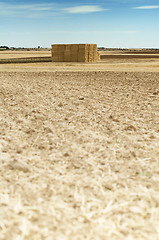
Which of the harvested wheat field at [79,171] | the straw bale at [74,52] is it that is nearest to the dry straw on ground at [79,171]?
the harvested wheat field at [79,171]

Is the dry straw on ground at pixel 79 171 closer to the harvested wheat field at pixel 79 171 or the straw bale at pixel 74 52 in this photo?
the harvested wheat field at pixel 79 171

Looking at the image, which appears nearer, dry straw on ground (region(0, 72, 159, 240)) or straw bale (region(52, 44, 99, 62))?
dry straw on ground (region(0, 72, 159, 240))

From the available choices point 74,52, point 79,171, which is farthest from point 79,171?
point 74,52

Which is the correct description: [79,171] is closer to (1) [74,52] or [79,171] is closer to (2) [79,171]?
(2) [79,171]

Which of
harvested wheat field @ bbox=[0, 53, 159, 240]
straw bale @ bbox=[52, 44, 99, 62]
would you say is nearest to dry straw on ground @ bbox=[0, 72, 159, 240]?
harvested wheat field @ bbox=[0, 53, 159, 240]

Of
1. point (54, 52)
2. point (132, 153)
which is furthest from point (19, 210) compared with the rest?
point (54, 52)

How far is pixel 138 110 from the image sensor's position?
657 centimetres

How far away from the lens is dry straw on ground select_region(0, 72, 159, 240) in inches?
99.0

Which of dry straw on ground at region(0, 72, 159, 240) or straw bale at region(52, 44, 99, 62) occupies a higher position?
straw bale at region(52, 44, 99, 62)

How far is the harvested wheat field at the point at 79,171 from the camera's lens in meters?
2.52

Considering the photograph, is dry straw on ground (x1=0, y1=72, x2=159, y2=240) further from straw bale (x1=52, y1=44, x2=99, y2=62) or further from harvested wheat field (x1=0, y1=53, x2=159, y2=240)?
straw bale (x1=52, y1=44, x2=99, y2=62)

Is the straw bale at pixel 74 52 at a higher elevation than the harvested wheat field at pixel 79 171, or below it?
higher

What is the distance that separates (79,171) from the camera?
3.59 metres

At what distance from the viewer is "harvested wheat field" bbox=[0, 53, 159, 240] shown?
252cm
